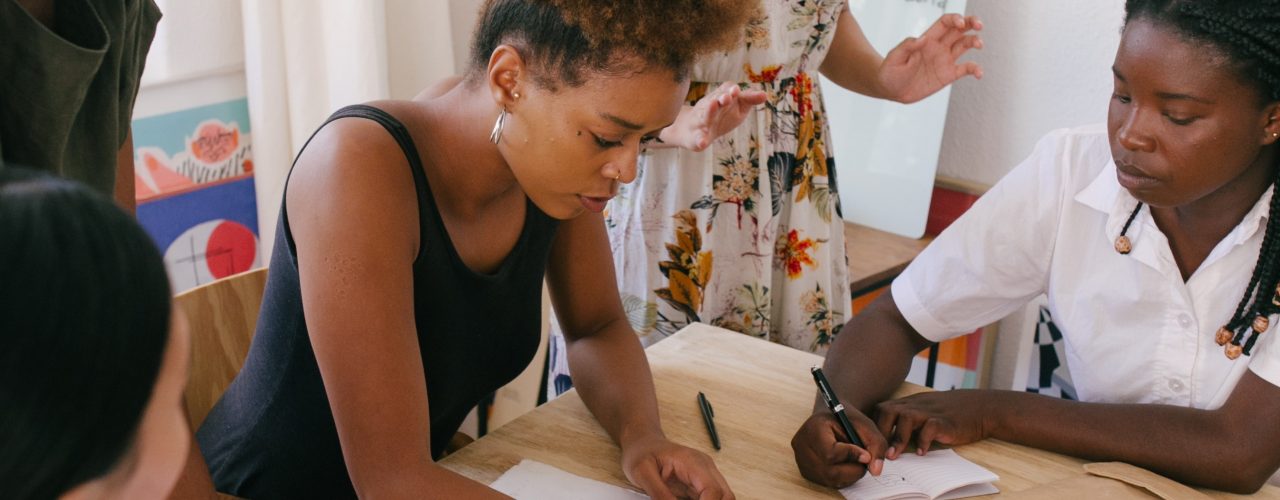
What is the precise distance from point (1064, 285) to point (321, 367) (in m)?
1.00

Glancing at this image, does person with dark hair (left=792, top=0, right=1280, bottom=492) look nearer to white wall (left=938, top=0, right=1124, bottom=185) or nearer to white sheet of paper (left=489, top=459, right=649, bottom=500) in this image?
white sheet of paper (left=489, top=459, right=649, bottom=500)

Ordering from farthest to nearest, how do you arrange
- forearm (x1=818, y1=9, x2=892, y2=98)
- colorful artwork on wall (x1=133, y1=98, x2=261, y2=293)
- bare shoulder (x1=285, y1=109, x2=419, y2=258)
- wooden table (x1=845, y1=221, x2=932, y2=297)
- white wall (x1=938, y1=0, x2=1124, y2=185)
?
white wall (x1=938, y1=0, x2=1124, y2=185) < wooden table (x1=845, y1=221, x2=932, y2=297) < colorful artwork on wall (x1=133, y1=98, x2=261, y2=293) < forearm (x1=818, y1=9, x2=892, y2=98) < bare shoulder (x1=285, y1=109, x2=419, y2=258)

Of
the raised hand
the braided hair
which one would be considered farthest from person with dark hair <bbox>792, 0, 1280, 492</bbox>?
the raised hand

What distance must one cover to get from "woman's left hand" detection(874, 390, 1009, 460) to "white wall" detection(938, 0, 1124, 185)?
5.17 feet

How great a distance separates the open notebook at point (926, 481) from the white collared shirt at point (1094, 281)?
1.06 feet

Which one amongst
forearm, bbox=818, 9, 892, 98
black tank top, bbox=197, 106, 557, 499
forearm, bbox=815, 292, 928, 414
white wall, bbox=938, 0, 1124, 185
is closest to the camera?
black tank top, bbox=197, 106, 557, 499

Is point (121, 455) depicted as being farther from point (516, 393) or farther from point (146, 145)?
point (516, 393)

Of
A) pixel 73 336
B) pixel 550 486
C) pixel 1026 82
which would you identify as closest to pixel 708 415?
pixel 550 486

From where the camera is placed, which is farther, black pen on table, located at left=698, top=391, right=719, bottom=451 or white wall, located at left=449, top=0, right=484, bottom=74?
white wall, located at left=449, top=0, right=484, bottom=74

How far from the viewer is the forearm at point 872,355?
1529 mm

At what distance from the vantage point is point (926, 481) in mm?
1311

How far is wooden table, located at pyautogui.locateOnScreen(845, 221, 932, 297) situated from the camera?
105 inches

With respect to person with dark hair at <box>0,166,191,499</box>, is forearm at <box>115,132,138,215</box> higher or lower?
lower

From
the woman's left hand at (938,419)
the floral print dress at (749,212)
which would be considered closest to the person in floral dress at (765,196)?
the floral print dress at (749,212)
